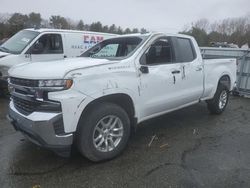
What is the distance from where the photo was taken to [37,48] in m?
8.03

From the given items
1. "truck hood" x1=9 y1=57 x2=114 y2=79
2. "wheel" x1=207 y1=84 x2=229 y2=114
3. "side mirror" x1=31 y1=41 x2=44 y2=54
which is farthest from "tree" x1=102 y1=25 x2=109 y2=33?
"truck hood" x1=9 y1=57 x2=114 y2=79

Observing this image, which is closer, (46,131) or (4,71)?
(46,131)

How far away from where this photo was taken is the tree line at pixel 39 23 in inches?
1193

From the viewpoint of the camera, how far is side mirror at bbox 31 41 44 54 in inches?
312

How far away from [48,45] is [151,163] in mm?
5829

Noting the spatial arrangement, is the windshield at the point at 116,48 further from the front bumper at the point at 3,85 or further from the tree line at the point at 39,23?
the tree line at the point at 39,23

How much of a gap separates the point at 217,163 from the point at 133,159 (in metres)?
1.24

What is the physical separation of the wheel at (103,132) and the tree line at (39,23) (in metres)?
22.0

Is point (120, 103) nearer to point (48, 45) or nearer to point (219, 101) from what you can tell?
point (219, 101)

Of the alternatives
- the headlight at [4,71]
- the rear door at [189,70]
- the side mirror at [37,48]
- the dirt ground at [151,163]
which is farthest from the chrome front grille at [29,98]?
the side mirror at [37,48]

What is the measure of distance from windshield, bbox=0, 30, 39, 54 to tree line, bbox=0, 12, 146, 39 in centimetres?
1649

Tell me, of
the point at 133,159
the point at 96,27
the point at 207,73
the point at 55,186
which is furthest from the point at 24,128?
the point at 96,27

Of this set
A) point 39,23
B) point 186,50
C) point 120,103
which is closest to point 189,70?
point 186,50

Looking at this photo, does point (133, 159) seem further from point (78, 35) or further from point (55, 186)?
point (78, 35)
